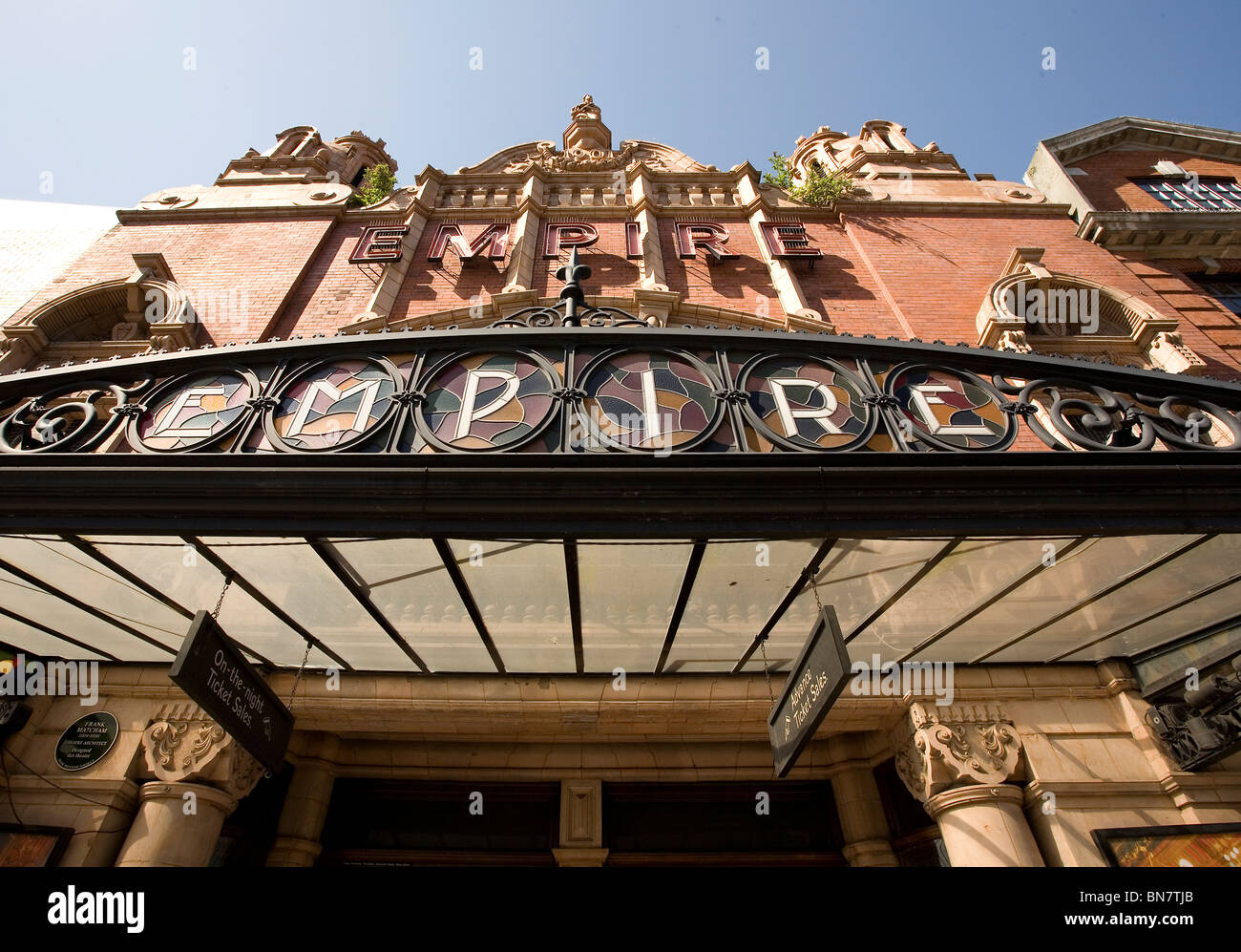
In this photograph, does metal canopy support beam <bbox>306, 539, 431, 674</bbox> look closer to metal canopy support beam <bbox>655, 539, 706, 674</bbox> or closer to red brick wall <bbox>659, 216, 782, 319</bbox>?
metal canopy support beam <bbox>655, 539, 706, 674</bbox>

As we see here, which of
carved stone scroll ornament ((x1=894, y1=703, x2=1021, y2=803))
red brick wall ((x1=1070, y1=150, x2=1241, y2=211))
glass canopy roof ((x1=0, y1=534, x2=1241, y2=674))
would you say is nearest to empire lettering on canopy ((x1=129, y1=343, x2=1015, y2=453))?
glass canopy roof ((x1=0, y1=534, x2=1241, y2=674))

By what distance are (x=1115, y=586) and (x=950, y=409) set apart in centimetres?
223

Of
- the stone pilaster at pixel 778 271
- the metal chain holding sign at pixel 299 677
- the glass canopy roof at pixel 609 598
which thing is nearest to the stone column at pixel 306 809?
the metal chain holding sign at pixel 299 677

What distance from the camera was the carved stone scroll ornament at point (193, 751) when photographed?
5723 mm

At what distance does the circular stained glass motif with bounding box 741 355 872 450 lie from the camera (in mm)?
4383

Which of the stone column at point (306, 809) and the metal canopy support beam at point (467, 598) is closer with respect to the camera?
the metal canopy support beam at point (467, 598)

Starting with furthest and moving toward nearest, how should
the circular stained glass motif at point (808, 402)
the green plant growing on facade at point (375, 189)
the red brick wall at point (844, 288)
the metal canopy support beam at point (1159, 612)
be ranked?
the green plant growing on facade at point (375, 189) → the red brick wall at point (844, 288) → the metal canopy support beam at point (1159, 612) → the circular stained glass motif at point (808, 402)

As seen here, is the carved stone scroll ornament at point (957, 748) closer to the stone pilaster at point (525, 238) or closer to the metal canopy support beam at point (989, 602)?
the metal canopy support beam at point (989, 602)

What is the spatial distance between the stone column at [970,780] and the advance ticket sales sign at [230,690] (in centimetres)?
561

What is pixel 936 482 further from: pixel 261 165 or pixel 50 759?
pixel 261 165

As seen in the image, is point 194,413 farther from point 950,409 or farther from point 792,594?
point 950,409

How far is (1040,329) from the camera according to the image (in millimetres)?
9992
